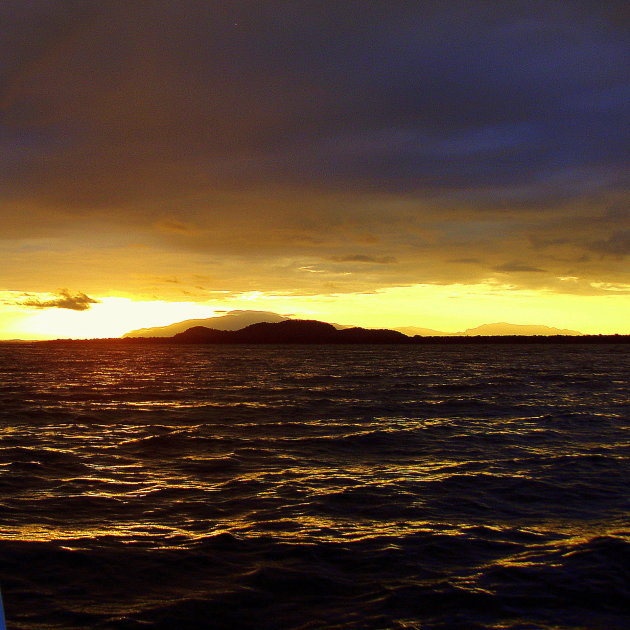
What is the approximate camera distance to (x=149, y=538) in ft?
45.6

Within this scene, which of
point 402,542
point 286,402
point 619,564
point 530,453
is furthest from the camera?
point 286,402

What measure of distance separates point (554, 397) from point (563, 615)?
44.4 metres

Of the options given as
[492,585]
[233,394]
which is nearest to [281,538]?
[492,585]

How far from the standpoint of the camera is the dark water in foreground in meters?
10.5

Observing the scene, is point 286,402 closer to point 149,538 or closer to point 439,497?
point 439,497

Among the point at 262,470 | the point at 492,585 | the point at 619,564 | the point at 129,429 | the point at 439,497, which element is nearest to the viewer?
the point at 492,585

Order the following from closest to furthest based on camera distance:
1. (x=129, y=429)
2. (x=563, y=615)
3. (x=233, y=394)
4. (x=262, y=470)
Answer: (x=563, y=615) → (x=262, y=470) → (x=129, y=429) → (x=233, y=394)

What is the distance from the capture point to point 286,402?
154ft

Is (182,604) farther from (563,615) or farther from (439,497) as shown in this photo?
(439,497)

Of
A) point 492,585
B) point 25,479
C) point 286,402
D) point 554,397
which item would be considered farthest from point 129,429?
point 554,397

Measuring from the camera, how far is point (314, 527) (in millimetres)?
14758

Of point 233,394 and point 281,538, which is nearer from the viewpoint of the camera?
point 281,538

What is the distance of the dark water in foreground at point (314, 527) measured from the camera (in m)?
10.5

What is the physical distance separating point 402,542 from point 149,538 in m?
5.38
